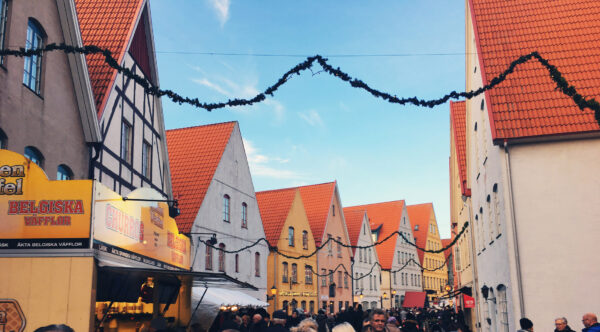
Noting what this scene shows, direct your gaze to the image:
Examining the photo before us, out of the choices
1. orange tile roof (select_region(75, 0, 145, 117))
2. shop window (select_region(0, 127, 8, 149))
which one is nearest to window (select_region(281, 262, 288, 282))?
orange tile roof (select_region(75, 0, 145, 117))

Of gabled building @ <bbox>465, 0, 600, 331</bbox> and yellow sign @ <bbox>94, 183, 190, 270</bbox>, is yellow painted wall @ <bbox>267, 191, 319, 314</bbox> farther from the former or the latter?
gabled building @ <bbox>465, 0, 600, 331</bbox>

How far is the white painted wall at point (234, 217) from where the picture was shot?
25219 millimetres

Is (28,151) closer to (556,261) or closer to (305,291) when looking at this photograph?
(556,261)

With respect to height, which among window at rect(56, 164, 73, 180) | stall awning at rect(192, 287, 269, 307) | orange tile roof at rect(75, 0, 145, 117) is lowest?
stall awning at rect(192, 287, 269, 307)

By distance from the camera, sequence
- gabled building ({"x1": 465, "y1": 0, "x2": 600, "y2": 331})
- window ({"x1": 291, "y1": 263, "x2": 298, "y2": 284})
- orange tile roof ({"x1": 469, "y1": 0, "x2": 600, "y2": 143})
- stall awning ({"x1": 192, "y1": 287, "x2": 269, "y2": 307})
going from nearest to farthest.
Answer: gabled building ({"x1": 465, "y1": 0, "x2": 600, "y2": 331})
orange tile roof ({"x1": 469, "y1": 0, "x2": 600, "y2": 143})
stall awning ({"x1": 192, "y1": 287, "x2": 269, "y2": 307})
window ({"x1": 291, "y1": 263, "x2": 298, "y2": 284})

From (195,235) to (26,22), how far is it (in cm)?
1303

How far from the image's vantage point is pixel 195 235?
949 inches

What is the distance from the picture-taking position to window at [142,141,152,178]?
19.0 m

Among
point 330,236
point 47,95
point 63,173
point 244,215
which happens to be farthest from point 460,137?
point 47,95

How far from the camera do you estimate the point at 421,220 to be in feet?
235

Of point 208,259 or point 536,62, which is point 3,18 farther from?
point 208,259

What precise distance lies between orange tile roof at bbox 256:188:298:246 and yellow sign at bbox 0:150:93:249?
24062 millimetres

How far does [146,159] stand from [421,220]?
185ft

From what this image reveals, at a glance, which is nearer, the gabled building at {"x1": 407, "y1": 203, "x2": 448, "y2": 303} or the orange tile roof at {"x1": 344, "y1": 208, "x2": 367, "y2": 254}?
the orange tile roof at {"x1": 344, "y1": 208, "x2": 367, "y2": 254}
